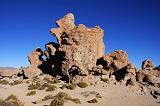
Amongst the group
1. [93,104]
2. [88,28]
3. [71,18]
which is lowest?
[93,104]

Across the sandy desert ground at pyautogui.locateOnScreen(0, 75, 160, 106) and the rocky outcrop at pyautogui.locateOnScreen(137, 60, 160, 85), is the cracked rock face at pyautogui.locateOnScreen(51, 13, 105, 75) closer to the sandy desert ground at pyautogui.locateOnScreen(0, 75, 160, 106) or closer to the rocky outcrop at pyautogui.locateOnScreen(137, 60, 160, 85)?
the sandy desert ground at pyautogui.locateOnScreen(0, 75, 160, 106)

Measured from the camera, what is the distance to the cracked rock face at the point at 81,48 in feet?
129

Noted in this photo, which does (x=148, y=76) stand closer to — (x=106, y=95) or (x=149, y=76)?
(x=149, y=76)

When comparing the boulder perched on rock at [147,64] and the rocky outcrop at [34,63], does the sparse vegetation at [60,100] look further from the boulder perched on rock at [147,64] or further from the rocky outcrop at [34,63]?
the rocky outcrop at [34,63]

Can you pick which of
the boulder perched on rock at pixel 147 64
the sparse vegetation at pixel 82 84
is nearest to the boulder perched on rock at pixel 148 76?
the boulder perched on rock at pixel 147 64

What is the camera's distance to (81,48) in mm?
39938

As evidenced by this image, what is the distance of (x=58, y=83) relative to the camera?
3734 cm

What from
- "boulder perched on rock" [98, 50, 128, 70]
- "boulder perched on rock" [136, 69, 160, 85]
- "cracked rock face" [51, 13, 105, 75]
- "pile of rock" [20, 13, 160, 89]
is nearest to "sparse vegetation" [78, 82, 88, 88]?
Result: "pile of rock" [20, 13, 160, 89]

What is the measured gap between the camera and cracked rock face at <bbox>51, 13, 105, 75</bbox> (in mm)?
39250

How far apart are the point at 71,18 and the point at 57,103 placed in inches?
986

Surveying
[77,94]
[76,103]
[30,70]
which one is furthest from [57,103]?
[30,70]

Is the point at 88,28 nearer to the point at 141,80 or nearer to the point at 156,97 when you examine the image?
the point at 141,80

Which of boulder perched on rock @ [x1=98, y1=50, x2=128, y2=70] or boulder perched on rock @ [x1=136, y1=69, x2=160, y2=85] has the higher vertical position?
boulder perched on rock @ [x1=98, y1=50, x2=128, y2=70]

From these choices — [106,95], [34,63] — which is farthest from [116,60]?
[34,63]
